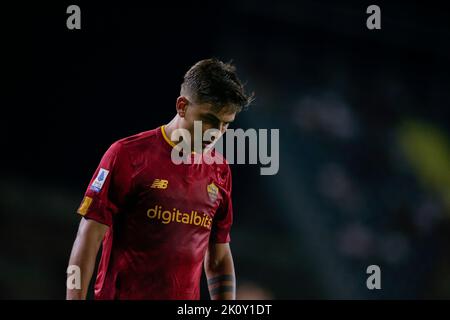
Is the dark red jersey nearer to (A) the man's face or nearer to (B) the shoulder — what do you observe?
(B) the shoulder

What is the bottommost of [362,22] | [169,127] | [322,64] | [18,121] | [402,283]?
[402,283]

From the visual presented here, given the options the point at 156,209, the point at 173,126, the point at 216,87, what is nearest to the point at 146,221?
the point at 156,209

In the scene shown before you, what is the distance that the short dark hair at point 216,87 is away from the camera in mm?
2373

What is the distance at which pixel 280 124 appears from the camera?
719 centimetres

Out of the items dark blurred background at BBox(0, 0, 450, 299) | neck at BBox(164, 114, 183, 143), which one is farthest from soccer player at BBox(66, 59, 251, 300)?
dark blurred background at BBox(0, 0, 450, 299)

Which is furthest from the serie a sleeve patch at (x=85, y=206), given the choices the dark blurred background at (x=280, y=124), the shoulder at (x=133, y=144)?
the dark blurred background at (x=280, y=124)

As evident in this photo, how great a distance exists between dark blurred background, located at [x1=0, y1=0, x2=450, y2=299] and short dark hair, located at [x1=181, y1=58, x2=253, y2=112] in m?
Result: 3.85

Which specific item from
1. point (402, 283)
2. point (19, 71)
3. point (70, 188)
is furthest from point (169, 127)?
point (402, 283)

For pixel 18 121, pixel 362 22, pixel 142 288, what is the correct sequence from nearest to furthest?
1. pixel 142 288
2. pixel 18 121
3. pixel 362 22

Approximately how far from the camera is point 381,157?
24.0 feet

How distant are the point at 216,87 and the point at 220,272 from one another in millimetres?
836

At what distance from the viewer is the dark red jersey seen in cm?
222

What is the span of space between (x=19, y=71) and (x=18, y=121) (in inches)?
22.2

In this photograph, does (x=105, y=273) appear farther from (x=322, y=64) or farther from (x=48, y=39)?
(x=322, y=64)
